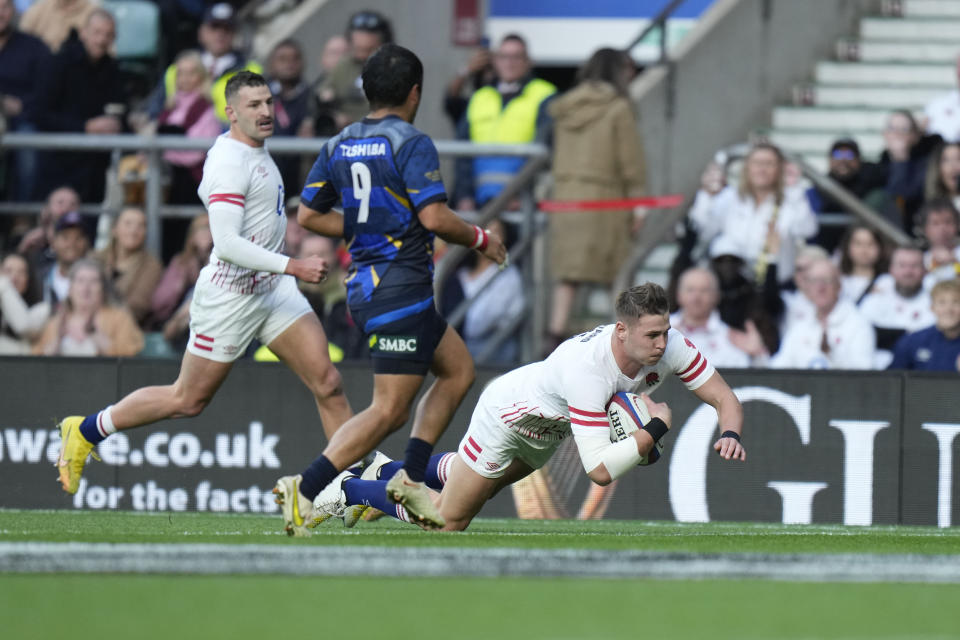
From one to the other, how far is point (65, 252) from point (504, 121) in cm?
350

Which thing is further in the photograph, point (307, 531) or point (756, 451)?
point (756, 451)

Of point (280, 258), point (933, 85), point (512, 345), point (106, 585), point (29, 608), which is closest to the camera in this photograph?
point (29, 608)

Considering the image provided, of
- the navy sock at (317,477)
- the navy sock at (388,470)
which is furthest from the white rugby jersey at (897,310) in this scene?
the navy sock at (317,477)

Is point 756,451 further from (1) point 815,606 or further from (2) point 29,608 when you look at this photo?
(2) point 29,608

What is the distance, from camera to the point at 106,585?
6223 millimetres

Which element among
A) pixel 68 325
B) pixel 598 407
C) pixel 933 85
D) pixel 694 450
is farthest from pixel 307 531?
pixel 933 85

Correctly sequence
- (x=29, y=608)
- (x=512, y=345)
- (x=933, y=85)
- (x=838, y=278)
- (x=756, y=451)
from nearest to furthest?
(x=29, y=608) → (x=756, y=451) → (x=838, y=278) → (x=512, y=345) → (x=933, y=85)

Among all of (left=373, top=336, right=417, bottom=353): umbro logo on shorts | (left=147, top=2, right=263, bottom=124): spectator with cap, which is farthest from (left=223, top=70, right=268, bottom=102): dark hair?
(left=147, top=2, right=263, bottom=124): spectator with cap

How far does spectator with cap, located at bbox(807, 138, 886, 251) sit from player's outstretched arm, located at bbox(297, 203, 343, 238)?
18.6ft

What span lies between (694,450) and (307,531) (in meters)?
4.05

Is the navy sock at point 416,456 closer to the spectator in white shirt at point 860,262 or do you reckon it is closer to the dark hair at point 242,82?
the dark hair at point 242,82

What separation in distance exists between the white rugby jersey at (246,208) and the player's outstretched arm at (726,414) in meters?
2.15

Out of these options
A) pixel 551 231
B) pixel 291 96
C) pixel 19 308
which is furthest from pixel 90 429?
pixel 291 96

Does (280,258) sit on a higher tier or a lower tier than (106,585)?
higher
